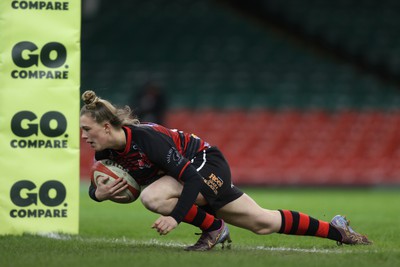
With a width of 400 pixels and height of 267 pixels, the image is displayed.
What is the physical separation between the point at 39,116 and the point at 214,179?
1.94 meters

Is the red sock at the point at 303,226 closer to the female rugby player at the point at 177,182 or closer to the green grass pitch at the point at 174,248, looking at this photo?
the female rugby player at the point at 177,182

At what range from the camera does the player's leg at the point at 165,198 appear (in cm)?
573

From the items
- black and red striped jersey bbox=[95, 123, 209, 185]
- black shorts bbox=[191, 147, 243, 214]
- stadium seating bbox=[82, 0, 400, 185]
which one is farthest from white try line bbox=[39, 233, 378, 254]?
stadium seating bbox=[82, 0, 400, 185]

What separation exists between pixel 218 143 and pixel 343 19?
591 centimetres

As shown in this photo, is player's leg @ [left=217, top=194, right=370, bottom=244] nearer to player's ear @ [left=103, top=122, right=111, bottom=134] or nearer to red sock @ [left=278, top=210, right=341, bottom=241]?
red sock @ [left=278, top=210, right=341, bottom=241]

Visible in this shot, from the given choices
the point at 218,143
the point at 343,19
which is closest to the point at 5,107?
the point at 218,143

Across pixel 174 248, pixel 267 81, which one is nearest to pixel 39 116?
pixel 174 248

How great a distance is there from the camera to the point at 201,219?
602cm

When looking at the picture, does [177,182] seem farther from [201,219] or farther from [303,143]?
[303,143]

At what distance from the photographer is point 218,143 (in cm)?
1752

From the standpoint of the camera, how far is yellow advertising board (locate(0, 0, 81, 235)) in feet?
23.4

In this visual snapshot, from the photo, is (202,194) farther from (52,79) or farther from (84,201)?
(84,201)

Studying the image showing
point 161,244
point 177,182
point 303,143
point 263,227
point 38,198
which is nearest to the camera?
point 177,182

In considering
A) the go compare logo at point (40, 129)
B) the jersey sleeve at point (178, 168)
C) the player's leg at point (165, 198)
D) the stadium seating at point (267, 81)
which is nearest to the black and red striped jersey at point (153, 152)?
the jersey sleeve at point (178, 168)
